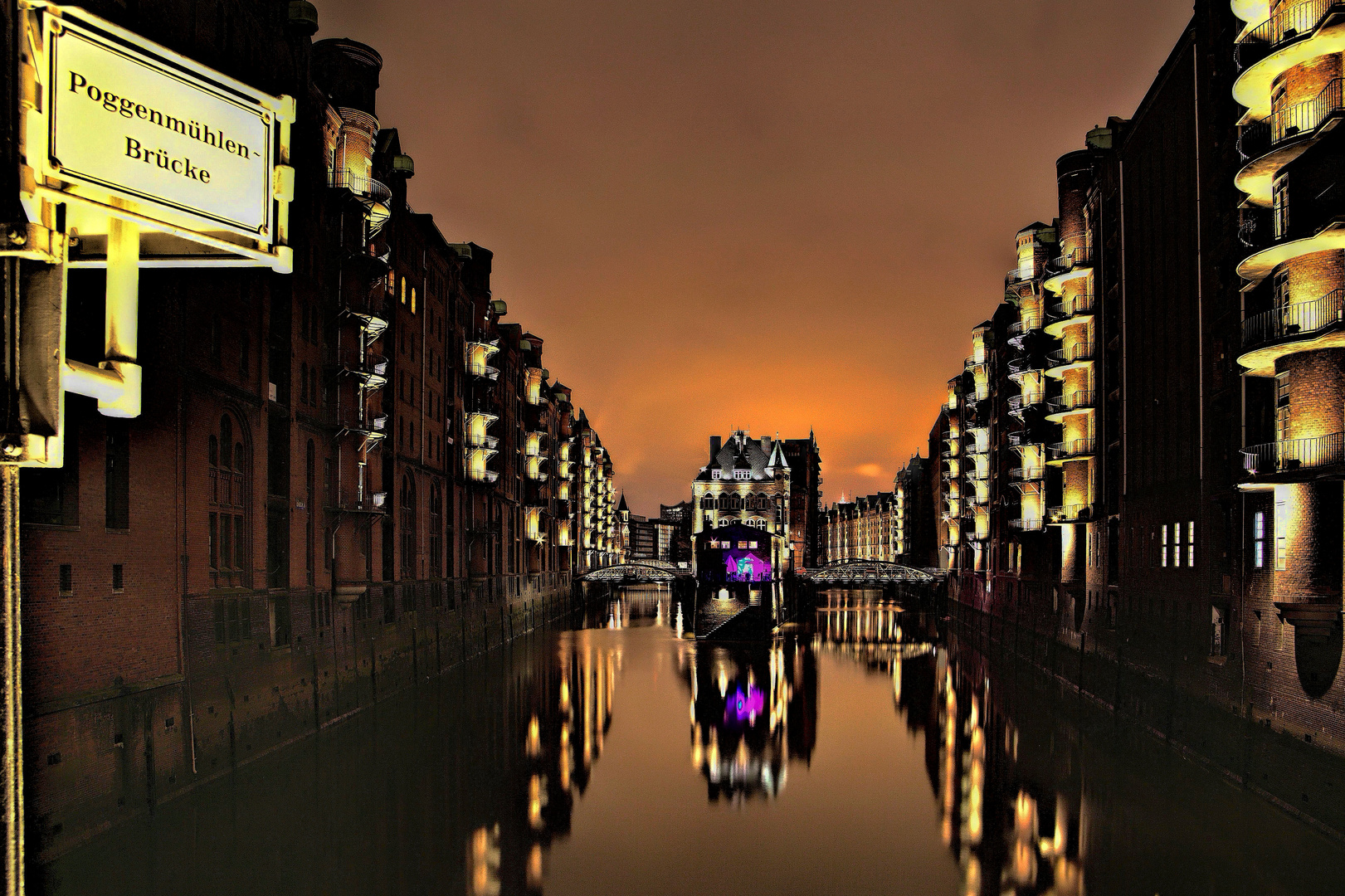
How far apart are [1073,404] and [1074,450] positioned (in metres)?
2.06

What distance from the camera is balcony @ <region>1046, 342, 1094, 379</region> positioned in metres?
43.3

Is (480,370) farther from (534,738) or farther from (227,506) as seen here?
(227,506)

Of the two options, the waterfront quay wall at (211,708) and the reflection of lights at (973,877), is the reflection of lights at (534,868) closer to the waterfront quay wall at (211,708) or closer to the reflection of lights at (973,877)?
the waterfront quay wall at (211,708)

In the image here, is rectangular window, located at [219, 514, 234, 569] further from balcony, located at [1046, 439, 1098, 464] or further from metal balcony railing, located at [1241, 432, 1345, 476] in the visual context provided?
balcony, located at [1046, 439, 1098, 464]

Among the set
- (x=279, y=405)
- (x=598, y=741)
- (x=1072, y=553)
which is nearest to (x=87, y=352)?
(x=279, y=405)

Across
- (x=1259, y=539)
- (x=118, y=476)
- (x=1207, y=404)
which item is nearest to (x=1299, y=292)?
(x=1259, y=539)

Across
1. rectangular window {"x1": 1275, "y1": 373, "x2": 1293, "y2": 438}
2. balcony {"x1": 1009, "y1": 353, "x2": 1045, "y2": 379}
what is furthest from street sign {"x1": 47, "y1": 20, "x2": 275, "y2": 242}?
balcony {"x1": 1009, "y1": 353, "x2": 1045, "y2": 379}

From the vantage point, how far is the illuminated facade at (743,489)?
135250 millimetres

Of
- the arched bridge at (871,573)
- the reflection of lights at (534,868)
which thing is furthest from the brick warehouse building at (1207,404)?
the arched bridge at (871,573)

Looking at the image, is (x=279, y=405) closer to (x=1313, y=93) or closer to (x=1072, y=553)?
(x=1313, y=93)

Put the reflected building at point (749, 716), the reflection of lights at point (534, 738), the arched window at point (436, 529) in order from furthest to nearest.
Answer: the arched window at point (436, 529) → the reflection of lights at point (534, 738) → the reflected building at point (749, 716)

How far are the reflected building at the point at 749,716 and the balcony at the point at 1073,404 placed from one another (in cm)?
1621

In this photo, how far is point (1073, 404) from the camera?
144 feet

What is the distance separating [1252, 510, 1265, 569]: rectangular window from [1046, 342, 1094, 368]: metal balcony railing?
19024 mm
